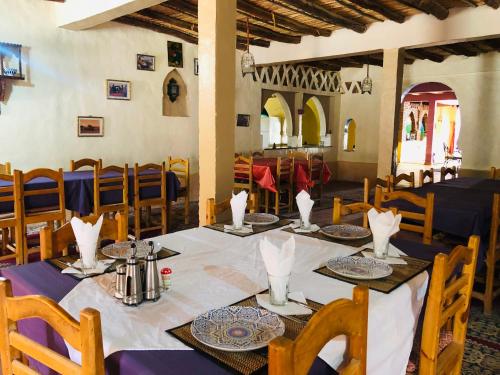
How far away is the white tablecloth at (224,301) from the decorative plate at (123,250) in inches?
4.9

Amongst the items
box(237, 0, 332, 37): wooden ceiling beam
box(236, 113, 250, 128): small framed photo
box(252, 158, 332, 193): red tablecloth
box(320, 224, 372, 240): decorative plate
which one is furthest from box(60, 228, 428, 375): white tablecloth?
box(236, 113, 250, 128): small framed photo

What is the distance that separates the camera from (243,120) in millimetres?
8109

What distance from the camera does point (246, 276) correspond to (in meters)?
1.68

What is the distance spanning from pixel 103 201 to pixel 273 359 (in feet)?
12.6

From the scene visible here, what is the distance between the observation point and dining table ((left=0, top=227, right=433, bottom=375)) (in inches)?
44.1

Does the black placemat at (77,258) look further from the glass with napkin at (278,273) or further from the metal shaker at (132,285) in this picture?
the glass with napkin at (278,273)

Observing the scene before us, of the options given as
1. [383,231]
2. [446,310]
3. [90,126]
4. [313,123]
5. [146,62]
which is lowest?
[446,310]

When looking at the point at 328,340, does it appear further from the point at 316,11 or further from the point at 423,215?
the point at 316,11

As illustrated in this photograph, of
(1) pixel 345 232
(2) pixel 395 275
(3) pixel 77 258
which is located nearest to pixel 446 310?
(2) pixel 395 275

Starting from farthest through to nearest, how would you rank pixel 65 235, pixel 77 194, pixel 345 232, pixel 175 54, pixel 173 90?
pixel 173 90
pixel 175 54
pixel 77 194
pixel 345 232
pixel 65 235

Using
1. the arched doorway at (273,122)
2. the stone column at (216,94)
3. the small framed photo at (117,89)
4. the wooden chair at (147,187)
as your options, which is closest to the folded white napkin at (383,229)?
the stone column at (216,94)

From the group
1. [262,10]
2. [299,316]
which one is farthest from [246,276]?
[262,10]

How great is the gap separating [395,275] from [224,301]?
71 centimetres

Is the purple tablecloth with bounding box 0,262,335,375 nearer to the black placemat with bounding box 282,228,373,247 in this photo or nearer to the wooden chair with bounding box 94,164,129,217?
the black placemat with bounding box 282,228,373,247
